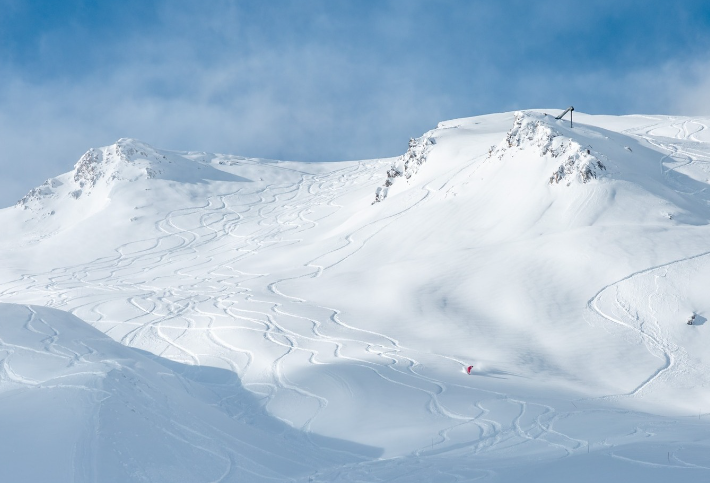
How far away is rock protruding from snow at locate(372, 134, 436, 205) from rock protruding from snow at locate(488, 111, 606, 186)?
931cm

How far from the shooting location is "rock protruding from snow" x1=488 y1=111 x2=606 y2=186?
32.1 metres

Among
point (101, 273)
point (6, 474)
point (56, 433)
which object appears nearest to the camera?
point (6, 474)

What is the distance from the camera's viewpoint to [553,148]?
34.2 m

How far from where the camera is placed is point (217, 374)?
17938mm

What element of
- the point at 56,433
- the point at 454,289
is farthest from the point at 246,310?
the point at 56,433

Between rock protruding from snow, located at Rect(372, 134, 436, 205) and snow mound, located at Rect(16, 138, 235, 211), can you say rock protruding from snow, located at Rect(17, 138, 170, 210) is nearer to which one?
snow mound, located at Rect(16, 138, 235, 211)

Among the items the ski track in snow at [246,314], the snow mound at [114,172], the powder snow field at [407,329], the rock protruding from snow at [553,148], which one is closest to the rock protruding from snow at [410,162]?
the powder snow field at [407,329]

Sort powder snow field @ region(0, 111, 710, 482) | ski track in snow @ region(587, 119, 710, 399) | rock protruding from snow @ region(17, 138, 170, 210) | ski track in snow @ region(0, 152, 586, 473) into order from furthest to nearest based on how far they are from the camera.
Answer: rock protruding from snow @ region(17, 138, 170, 210)
ski track in snow @ region(587, 119, 710, 399)
ski track in snow @ region(0, 152, 586, 473)
powder snow field @ region(0, 111, 710, 482)

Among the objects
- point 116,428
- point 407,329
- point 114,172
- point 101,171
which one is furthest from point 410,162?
point 116,428

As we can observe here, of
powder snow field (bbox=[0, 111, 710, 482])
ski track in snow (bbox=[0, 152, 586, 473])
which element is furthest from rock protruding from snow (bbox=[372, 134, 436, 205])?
ski track in snow (bbox=[0, 152, 586, 473])

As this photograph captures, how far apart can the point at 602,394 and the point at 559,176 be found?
17627 millimetres

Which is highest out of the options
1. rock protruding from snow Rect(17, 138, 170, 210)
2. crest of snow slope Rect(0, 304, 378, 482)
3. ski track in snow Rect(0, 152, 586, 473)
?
rock protruding from snow Rect(17, 138, 170, 210)

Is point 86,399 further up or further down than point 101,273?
further up

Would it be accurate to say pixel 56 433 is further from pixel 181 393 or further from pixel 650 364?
pixel 650 364
